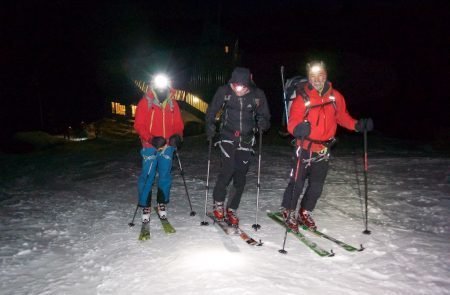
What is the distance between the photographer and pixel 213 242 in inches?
215

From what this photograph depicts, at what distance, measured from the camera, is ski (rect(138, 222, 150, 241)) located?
561 centimetres

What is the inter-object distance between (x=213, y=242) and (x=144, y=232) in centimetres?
112

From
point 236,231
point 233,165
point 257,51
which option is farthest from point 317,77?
point 257,51

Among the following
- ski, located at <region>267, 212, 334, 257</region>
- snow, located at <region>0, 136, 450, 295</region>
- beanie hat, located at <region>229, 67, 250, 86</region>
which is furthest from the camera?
beanie hat, located at <region>229, 67, 250, 86</region>

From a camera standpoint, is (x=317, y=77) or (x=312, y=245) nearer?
(x=312, y=245)

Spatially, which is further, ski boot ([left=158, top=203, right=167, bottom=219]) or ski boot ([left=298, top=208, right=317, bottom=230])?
ski boot ([left=158, top=203, right=167, bottom=219])

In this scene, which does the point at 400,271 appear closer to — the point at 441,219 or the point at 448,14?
the point at 441,219

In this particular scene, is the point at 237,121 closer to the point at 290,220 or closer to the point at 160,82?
the point at 160,82

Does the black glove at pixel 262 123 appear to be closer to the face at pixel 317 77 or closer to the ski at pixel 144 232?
the face at pixel 317 77

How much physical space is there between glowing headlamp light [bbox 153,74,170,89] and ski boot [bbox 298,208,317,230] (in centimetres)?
294

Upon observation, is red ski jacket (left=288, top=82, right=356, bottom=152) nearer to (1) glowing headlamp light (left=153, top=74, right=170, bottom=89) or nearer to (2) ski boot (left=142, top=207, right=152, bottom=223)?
(1) glowing headlamp light (left=153, top=74, right=170, bottom=89)

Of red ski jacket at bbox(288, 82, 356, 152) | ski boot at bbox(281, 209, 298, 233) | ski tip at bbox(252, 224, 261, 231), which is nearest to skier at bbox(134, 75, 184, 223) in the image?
ski tip at bbox(252, 224, 261, 231)

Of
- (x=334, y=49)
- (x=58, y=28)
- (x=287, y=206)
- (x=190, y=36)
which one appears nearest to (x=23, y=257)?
(x=287, y=206)

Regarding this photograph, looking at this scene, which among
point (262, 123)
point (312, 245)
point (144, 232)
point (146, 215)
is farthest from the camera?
point (146, 215)
